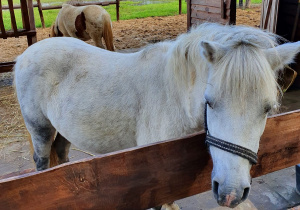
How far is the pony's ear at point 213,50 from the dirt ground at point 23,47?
2653mm

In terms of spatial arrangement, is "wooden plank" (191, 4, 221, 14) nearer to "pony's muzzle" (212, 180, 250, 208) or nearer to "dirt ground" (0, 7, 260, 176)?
"dirt ground" (0, 7, 260, 176)

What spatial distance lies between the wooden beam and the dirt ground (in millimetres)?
2470

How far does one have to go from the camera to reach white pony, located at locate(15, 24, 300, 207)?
1.08 m

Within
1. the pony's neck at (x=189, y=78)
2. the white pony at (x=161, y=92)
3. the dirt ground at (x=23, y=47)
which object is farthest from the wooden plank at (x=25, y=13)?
the pony's neck at (x=189, y=78)

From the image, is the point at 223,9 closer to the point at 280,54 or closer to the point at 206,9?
the point at 206,9

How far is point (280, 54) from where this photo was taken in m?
1.22

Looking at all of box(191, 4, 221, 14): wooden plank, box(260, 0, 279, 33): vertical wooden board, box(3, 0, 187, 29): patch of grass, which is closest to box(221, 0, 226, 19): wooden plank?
box(191, 4, 221, 14): wooden plank

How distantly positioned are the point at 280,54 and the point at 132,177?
81 centimetres

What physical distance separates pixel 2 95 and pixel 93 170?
16.7 ft

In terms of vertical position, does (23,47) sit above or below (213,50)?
below

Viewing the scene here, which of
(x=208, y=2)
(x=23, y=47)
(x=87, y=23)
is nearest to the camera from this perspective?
(x=208, y=2)

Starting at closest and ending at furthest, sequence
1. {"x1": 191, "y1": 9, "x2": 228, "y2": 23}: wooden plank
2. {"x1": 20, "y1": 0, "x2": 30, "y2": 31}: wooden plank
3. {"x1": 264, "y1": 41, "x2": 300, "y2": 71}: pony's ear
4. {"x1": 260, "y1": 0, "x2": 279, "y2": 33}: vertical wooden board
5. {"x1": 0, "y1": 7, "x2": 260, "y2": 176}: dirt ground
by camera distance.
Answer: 1. {"x1": 264, "y1": 41, "x2": 300, "y2": 71}: pony's ear
2. {"x1": 0, "y1": 7, "x2": 260, "y2": 176}: dirt ground
3. {"x1": 260, "y1": 0, "x2": 279, "y2": 33}: vertical wooden board
4. {"x1": 20, "y1": 0, "x2": 30, "y2": 31}: wooden plank
5. {"x1": 191, "y1": 9, "x2": 228, "y2": 23}: wooden plank

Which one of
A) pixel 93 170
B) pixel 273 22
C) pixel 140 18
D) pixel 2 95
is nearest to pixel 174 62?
pixel 93 170

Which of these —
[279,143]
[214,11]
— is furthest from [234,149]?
[214,11]
